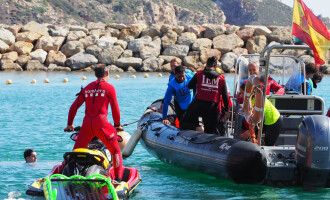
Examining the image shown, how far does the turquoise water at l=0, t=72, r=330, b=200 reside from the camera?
7.02m

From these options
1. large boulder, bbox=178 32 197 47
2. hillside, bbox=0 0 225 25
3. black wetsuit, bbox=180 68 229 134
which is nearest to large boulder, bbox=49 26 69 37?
large boulder, bbox=178 32 197 47

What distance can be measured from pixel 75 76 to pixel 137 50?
6065 millimetres

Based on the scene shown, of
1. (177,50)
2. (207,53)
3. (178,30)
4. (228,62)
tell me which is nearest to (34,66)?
(177,50)

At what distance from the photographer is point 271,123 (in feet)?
23.2

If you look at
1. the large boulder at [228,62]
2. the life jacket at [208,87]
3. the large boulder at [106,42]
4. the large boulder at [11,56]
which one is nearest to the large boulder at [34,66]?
the large boulder at [11,56]

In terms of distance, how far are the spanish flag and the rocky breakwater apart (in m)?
23.6

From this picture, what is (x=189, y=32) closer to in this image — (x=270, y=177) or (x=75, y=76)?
(x=75, y=76)

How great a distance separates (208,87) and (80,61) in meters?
25.4

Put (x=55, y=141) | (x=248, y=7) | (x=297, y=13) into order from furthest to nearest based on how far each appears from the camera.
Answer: (x=248, y=7) → (x=55, y=141) → (x=297, y=13)

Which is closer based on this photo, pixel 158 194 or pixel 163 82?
pixel 158 194

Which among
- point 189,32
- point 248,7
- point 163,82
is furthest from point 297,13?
point 248,7

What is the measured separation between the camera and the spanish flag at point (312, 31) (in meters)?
6.42

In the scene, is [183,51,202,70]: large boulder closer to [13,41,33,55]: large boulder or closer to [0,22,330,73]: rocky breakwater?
[0,22,330,73]: rocky breakwater

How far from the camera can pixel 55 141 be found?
1166 centimetres
